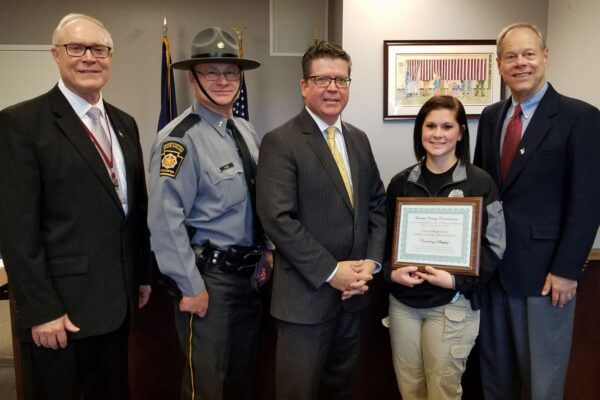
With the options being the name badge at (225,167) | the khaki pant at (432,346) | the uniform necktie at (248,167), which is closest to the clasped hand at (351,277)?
the khaki pant at (432,346)

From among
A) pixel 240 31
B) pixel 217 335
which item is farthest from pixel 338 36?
pixel 217 335

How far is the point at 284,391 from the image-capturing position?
5.19 feet

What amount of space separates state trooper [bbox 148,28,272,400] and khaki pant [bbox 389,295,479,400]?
548 millimetres

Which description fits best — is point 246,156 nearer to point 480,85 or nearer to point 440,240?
point 440,240

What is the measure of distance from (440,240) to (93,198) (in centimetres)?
118

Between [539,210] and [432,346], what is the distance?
0.62m

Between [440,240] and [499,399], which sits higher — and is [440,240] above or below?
above

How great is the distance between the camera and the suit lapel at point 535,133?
1.62 m

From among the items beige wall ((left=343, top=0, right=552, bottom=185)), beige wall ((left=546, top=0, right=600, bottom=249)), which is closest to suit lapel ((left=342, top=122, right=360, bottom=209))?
beige wall ((left=343, top=0, right=552, bottom=185))

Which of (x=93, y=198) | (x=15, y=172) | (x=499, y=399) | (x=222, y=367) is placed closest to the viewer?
(x=15, y=172)

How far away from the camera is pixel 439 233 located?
160cm

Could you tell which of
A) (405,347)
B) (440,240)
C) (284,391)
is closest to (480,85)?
(440,240)

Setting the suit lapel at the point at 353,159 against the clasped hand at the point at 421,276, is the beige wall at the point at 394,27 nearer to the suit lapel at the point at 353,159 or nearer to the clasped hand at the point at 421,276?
the suit lapel at the point at 353,159

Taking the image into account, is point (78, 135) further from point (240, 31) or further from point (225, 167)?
point (240, 31)
